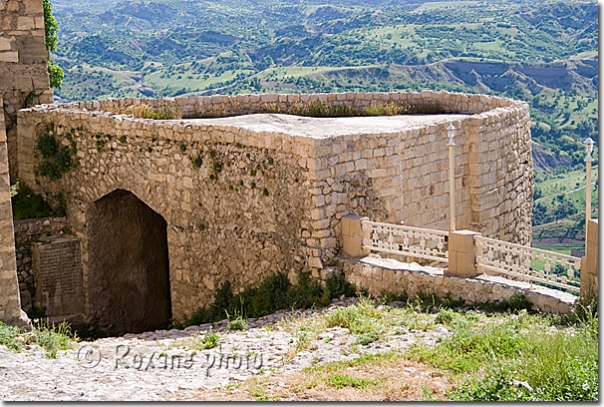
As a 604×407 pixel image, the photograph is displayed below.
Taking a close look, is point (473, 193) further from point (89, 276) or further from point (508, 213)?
point (89, 276)

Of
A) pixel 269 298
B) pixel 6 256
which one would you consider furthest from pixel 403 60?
pixel 6 256

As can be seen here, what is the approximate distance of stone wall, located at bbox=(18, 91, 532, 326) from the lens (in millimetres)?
13602

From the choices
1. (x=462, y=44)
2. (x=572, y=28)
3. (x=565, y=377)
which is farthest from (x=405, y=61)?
(x=565, y=377)

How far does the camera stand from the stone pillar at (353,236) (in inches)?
526

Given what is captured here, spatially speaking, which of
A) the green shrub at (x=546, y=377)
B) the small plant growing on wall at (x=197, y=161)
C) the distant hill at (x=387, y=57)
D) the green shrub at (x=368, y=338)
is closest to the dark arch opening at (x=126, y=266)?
the small plant growing on wall at (x=197, y=161)

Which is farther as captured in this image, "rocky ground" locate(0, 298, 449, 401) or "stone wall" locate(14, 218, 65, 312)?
"stone wall" locate(14, 218, 65, 312)

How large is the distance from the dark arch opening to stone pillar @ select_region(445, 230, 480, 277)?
6581 mm

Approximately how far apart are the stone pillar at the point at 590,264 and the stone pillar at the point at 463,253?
5.29 ft

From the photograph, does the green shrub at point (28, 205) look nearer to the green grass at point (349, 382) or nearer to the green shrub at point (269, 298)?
the green shrub at point (269, 298)

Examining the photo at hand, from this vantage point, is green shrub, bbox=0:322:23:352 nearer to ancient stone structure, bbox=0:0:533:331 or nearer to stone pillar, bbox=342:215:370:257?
ancient stone structure, bbox=0:0:533:331

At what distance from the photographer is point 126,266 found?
56.9ft

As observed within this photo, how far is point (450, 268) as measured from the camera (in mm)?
12414

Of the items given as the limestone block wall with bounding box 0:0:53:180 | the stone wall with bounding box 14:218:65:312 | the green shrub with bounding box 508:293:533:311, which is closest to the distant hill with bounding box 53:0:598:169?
the limestone block wall with bounding box 0:0:53:180

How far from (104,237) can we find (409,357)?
8.45 meters
